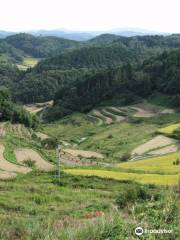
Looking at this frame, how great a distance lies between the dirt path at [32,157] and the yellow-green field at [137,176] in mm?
5561

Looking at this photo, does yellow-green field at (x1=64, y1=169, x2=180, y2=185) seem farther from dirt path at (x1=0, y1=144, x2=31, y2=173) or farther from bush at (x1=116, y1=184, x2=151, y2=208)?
bush at (x1=116, y1=184, x2=151, y2=208)

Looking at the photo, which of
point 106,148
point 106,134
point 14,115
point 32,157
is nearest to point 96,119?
point 106,134

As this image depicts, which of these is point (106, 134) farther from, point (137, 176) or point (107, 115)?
point (137, 176)

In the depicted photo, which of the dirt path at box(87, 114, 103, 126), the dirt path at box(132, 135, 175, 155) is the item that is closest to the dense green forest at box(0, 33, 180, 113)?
the dirt path at box(87, 114, 103, 126)

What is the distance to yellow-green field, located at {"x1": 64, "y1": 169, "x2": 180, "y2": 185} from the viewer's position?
82.8 ft

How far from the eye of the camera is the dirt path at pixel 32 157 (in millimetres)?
34562

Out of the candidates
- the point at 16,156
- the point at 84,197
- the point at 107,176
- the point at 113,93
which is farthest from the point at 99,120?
the point at 84,197

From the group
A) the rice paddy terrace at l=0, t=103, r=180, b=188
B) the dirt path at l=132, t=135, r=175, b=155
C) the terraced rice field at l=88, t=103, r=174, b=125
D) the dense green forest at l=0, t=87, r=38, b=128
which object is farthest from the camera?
the terraced rice field at l=88, t=103, r=174, b=125

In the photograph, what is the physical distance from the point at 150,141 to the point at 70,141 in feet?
57.9

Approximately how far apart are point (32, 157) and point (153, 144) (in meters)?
17.8

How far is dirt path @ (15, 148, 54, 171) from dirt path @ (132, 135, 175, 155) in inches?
520

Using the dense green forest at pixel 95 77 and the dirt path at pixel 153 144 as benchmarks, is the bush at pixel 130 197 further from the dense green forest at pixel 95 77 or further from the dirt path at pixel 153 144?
the dense green forest at pixel 95 77

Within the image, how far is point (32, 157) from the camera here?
120ft

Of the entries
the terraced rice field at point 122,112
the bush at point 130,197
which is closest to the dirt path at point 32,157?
the bush at point 130,197
